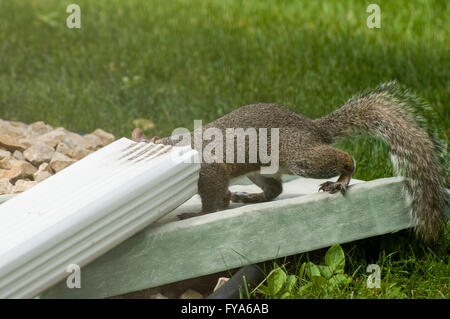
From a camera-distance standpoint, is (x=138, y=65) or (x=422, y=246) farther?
(x=138, y=65)

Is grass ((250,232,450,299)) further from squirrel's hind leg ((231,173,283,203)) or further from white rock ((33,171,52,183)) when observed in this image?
white rock ((33,171,52,183))

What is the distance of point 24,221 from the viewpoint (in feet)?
6.43

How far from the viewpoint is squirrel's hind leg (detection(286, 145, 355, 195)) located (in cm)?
245

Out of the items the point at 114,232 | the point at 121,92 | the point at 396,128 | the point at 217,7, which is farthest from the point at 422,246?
the point at 217,7

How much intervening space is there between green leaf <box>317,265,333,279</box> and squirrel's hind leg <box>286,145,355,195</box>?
37 centimetres

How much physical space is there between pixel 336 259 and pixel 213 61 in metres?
2.92

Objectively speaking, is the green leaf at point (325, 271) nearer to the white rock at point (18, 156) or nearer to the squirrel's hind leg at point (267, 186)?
the squirrel's hind leg at point (267, 186)

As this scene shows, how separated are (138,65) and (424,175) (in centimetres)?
304

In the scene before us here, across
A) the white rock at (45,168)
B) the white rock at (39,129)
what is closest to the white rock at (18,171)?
the white rock at (45,168)

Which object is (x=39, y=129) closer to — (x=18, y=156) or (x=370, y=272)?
(x=18, y=156)

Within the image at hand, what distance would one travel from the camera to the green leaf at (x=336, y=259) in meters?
2.22

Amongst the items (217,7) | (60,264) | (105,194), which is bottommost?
(60,264)
